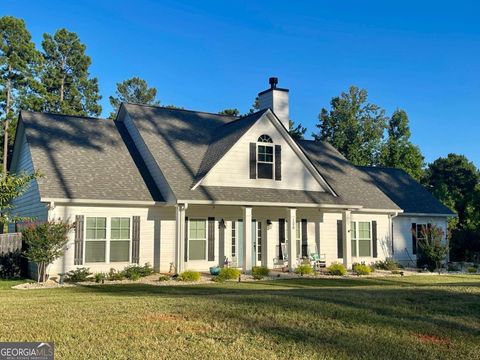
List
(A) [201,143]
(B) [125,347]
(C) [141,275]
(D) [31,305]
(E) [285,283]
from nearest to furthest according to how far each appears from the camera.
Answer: (B) [125,347]
(D) [31,305]
(E) [285,283]
(C) [141,275]
(A) [201,143]

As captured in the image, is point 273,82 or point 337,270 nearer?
point 337,270

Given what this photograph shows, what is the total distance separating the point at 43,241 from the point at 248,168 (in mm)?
8196

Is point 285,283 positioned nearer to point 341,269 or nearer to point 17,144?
point 341,269

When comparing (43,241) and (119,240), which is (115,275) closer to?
(119,240)

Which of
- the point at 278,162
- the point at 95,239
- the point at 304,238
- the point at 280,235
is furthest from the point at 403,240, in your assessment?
the point at 95,239

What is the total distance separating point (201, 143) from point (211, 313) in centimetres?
1416

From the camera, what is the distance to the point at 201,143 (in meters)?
22.2

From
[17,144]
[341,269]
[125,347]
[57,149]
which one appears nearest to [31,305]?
[125,347]

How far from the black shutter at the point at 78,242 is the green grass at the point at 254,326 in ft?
19.9

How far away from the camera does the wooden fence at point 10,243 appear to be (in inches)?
683

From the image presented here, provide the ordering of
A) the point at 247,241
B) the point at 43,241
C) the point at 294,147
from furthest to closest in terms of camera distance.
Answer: the point at 294,147, the point at 247,241, the point at 43,241

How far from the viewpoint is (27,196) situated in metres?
19.9

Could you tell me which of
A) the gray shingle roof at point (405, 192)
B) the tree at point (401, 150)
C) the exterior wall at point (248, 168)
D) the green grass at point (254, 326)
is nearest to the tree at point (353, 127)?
the tree at point (401, 150)

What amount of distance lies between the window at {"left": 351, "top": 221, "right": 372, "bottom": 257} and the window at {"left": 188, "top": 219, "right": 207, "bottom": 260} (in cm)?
754
